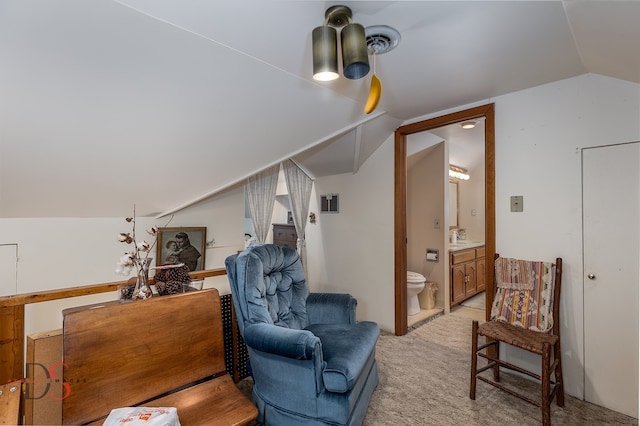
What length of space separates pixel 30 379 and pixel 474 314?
161 inches

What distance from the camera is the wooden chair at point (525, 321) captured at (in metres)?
2.00

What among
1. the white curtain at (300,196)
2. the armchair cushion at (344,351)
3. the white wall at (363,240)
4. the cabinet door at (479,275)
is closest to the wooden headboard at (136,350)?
the armchair cushion at (344,351)

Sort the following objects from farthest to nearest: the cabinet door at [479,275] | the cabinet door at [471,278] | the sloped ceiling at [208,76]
Result: the cabinet door at [479,275] → the cabinet door at [471,278] → the sloped ceiling at [208,76]

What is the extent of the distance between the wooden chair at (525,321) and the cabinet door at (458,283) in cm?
165

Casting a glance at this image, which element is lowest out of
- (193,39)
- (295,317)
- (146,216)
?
(295,317)

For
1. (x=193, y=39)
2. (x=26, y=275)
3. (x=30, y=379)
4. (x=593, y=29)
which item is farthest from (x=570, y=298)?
(x=26, y=275)

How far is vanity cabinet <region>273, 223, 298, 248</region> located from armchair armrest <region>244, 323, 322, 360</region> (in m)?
3.61

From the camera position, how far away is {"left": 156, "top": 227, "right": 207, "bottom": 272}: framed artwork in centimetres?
331

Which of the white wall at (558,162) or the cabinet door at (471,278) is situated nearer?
the white wall at (558,162)

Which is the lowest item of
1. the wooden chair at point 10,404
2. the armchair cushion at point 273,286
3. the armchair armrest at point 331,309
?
the armchair armrest at point 331,309

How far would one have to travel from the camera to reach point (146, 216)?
3.25 metres

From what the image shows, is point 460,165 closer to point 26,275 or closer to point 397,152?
point 397,152

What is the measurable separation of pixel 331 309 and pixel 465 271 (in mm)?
2717

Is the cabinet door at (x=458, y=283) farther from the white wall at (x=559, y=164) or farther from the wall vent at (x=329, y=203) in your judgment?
the wall vent at (x=329, y=203)
